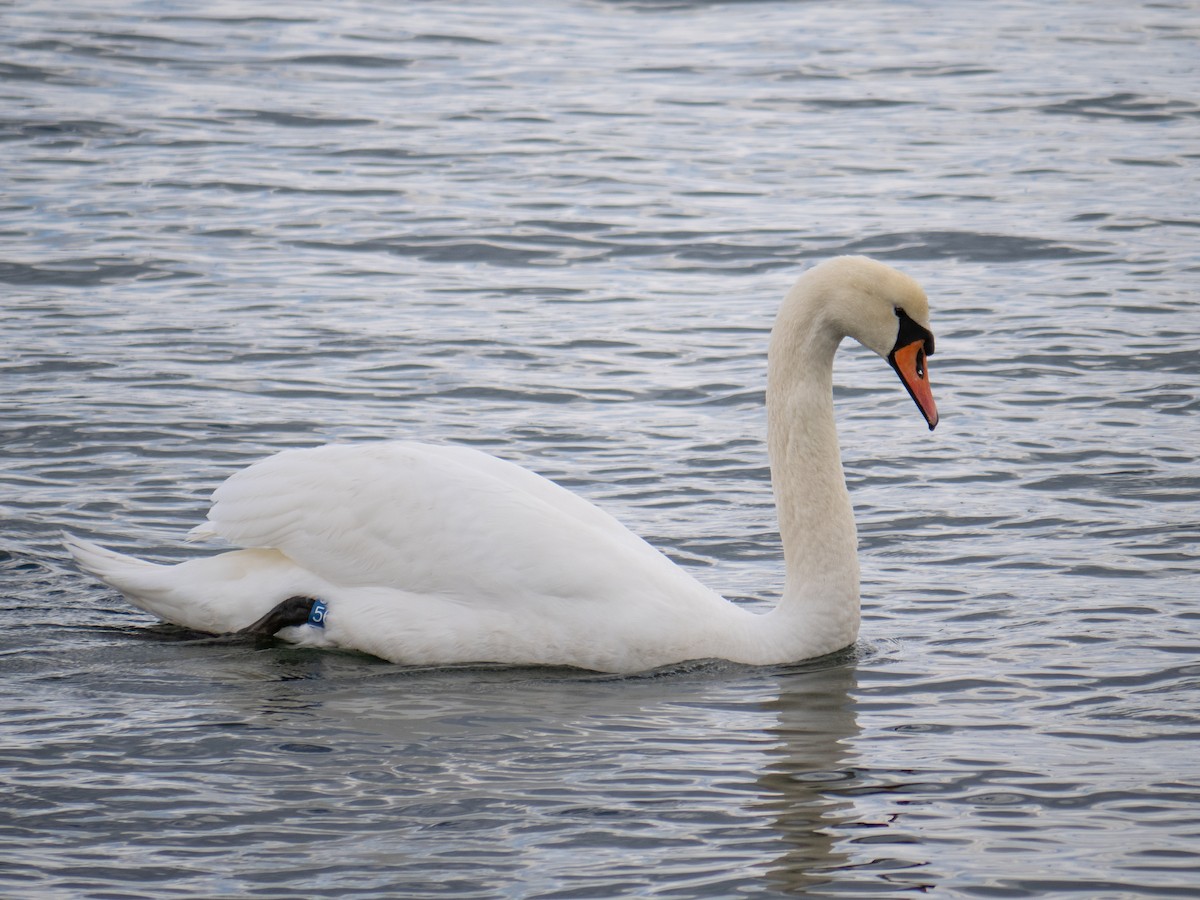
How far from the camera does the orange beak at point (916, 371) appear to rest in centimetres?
764

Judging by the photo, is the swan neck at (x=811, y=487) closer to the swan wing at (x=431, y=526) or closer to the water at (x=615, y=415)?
the water at (x=615, y=415)

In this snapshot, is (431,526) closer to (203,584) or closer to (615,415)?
(203,584)

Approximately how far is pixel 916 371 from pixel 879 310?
0.95ft

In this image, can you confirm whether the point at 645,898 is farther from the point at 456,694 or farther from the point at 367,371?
the point at 367,371

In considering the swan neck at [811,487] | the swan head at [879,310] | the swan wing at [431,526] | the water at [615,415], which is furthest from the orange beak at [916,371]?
the swan wing at [431,526]

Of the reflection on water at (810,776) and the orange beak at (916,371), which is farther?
the orange beak at (916,371)

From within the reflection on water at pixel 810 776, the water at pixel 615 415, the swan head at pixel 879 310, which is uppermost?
the swan head at pixel 879 310

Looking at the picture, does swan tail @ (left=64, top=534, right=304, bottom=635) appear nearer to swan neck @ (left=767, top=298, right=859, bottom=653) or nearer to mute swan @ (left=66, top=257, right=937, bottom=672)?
mute swan @ (left=66, top=257, right=937, bottom=672)

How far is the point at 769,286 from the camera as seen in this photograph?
14188mm

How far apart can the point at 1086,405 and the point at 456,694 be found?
5134 millimetres

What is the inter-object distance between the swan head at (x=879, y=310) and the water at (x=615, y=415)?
1.14 m

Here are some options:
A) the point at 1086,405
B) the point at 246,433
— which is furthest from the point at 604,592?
the point at 1086,405

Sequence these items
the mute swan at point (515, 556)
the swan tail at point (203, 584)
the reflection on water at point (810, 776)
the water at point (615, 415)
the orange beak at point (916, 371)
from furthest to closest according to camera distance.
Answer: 1. the swan tail at point (203, 584)
2. the orange beak at point (916, 371)
3. the mute swan at point (515, 556)
4. the water at point (615, 415)
5. the reflection on water at point (810, 776)

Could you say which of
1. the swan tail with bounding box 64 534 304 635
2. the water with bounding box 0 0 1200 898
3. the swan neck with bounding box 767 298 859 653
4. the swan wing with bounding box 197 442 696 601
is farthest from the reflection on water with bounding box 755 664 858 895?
the swan tail with bounding box 64 534 304 635
